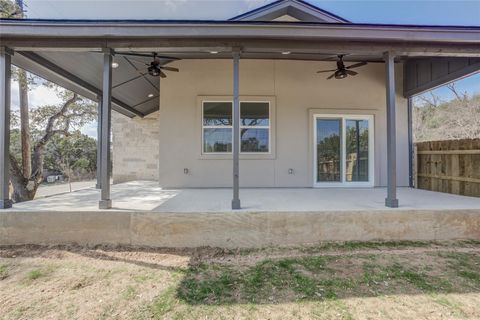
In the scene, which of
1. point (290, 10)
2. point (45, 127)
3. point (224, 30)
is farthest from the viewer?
point (45, 127)

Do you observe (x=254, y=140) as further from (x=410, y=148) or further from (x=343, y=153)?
(x=410, y=148)

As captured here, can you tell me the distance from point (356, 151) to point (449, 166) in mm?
2122

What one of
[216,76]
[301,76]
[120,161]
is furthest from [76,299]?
[120,161]

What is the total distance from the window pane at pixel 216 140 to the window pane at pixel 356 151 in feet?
11.0

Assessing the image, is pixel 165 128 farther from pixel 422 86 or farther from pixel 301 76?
pixel 422 86

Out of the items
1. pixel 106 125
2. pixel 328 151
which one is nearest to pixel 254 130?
pixel 328 151

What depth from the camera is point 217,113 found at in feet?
23.2

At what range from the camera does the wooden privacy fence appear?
5.79m

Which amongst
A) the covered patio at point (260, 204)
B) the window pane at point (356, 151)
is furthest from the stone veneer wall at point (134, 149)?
the window pane at point (356, 151)

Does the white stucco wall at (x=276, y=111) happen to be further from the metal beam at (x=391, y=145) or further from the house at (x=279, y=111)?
the metal beam at (x=391, y=145)

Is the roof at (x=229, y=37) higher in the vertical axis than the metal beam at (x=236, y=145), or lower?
higher

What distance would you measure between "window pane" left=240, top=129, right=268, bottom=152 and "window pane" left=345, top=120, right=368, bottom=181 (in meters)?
2.33

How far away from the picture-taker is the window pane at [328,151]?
721 centimetres

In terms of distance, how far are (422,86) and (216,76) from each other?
5413mm
